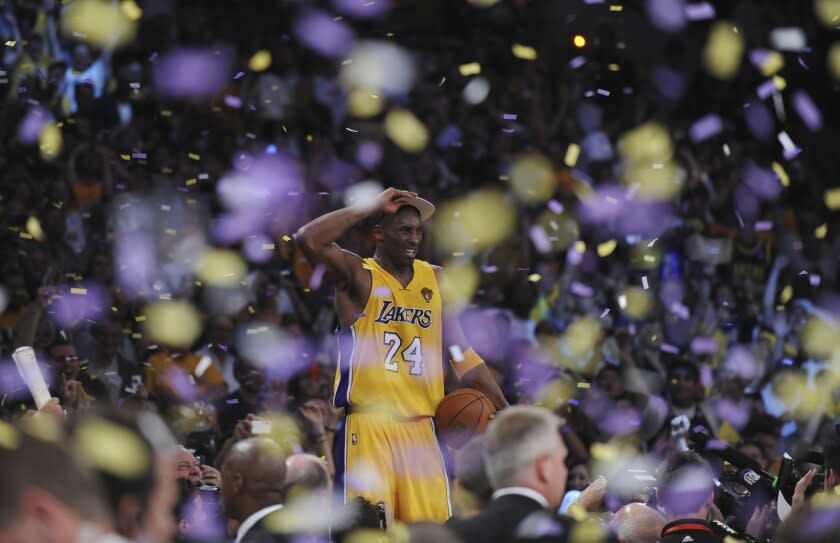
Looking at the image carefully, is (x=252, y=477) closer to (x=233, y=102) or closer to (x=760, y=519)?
(x=760, y=519)

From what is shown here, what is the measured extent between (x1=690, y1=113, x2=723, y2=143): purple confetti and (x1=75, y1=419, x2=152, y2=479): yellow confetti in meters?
10.0

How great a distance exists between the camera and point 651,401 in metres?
8.57

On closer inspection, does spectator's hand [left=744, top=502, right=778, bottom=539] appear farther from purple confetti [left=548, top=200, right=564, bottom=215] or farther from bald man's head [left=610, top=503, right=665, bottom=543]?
purple confetti [left=548, top=200, right=564, bottom=215]

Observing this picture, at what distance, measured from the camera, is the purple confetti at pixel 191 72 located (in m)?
10.6

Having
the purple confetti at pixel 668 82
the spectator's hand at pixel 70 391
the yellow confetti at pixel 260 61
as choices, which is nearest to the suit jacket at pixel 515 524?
the spectator's hand at pixel 70 391

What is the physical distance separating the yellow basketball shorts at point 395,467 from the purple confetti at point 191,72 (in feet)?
17.6

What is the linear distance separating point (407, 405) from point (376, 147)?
4.82 m

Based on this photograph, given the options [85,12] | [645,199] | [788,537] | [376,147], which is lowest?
[645,199]

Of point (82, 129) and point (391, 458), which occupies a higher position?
point (391, 458)

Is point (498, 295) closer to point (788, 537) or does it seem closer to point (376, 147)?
point (376, 147)

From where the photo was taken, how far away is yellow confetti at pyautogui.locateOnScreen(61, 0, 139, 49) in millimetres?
10430

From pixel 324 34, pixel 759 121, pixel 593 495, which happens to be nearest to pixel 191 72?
pixel 324 34

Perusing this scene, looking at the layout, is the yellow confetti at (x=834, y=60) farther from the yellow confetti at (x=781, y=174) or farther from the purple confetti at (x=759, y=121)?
the yellow confetti at (x=781, y=174)

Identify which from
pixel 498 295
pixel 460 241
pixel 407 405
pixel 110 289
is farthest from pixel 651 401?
pixel 110 289
